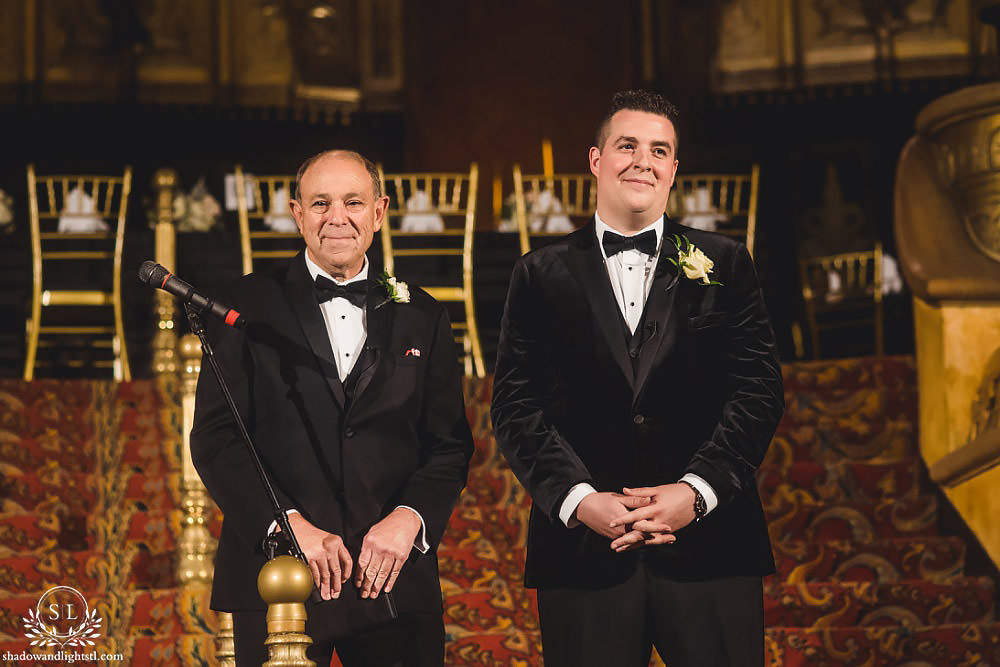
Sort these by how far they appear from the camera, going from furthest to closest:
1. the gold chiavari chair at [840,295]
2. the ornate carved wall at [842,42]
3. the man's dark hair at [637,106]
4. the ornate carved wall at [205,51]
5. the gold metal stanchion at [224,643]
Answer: the ornate carved wall at [205,51]
the ornate carved wall at [842,42]
the gold chiavari chair at [840,295]
the gold metal stanchion at [224,643]
the man's dark hair at [637,106]

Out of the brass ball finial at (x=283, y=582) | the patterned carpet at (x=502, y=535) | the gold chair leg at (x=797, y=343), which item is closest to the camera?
the brass ball finial at (x=283, y=582)

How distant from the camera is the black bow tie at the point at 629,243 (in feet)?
6.97

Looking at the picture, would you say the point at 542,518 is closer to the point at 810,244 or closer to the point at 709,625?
the point at 709,625

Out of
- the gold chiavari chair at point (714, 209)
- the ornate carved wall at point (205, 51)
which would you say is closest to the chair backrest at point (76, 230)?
the ornate carved wall at point (205, 51)

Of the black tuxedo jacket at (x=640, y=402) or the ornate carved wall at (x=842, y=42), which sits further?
the ornate carved wall at (x=842, y=42)

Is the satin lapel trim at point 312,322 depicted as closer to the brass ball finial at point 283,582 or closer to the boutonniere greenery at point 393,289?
the boutonniere greenery at point 393,289

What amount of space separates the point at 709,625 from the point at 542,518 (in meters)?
0.30

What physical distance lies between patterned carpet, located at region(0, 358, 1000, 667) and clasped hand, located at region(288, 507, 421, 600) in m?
1.69

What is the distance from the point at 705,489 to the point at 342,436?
56cm

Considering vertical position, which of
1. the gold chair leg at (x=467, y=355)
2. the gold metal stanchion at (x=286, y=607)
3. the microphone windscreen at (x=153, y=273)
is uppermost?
the gold chair leg at (x=467, y=355)

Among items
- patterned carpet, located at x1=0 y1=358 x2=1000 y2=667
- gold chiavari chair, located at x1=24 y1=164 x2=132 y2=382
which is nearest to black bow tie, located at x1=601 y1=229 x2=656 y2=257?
patterned carpet, located at x1=0 y1=358 x2=1000 y2=667

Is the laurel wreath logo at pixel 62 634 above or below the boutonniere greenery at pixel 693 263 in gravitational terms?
below

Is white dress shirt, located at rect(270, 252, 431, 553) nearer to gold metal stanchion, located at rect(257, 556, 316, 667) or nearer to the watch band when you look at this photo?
gold metal stanchion, located at rect(257, 556, 316, 667)

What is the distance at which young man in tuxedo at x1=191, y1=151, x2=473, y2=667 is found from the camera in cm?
202
